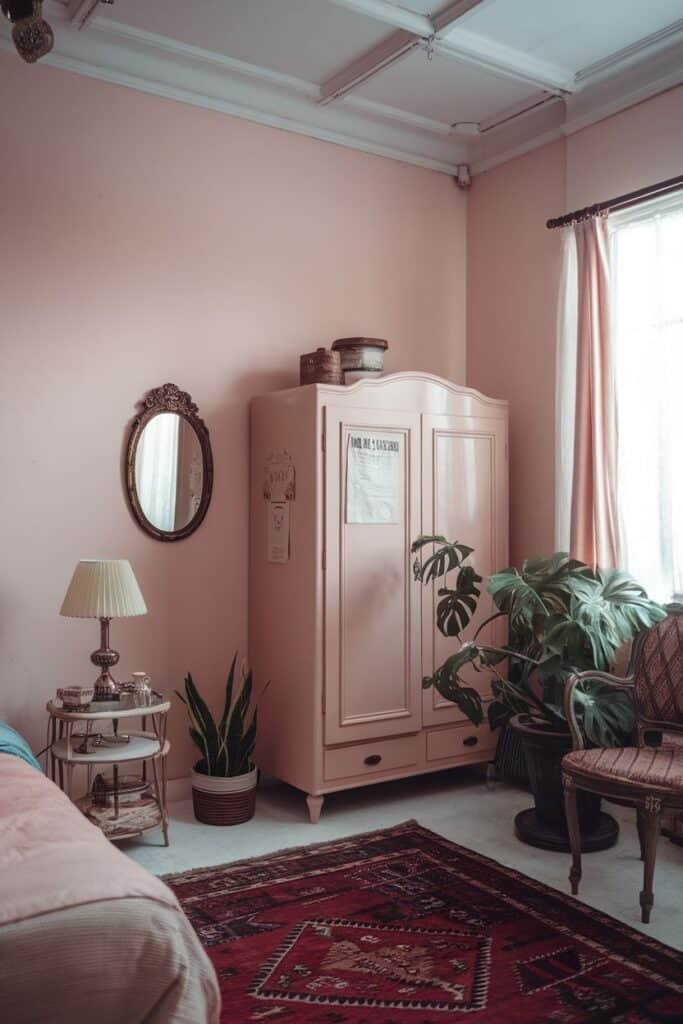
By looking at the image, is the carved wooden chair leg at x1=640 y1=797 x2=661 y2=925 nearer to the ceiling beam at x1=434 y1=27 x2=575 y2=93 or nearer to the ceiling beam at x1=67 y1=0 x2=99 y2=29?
the ceiling beam at x1=434 y1=27 x2=575 y2=93

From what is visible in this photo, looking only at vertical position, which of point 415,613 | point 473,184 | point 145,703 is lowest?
point 145,703

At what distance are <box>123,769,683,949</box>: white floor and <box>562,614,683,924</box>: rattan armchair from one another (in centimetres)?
11

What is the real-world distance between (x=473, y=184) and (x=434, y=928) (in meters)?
3.62

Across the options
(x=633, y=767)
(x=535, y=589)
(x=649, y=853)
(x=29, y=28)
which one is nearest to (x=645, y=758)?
(x=633, y=767)

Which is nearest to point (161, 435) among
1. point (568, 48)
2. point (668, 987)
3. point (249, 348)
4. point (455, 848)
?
point (249, 348)

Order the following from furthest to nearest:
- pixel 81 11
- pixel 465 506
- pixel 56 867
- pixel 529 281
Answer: pixel 529 281, pixel 465 506, pixel 81 11, pixel 56 867

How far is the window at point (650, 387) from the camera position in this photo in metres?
3.69

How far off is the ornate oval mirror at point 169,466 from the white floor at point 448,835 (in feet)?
4.02

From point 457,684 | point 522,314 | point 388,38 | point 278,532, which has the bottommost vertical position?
point 457,684

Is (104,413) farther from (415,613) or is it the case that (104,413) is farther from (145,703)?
(415,613)

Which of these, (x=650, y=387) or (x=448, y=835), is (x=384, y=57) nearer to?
(x=650, y=387)

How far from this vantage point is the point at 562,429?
13.4 ft

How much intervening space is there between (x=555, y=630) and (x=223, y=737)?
1406 millimetres

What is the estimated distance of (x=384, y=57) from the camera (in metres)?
3.73
